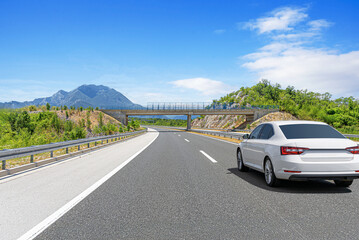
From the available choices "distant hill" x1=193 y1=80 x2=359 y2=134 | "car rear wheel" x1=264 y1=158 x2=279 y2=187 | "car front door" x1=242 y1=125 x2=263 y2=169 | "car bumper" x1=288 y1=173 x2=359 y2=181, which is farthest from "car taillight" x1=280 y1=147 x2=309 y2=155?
"distant hill" x1=193 y1=80 x2=359 y2=134

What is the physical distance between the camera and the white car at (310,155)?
18.9ft

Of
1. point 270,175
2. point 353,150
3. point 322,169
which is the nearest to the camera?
point 322,169

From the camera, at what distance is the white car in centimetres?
577

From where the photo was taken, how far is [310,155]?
584 centimetres

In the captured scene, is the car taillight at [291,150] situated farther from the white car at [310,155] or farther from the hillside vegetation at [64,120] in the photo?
the hillside vegetation at [64,120]

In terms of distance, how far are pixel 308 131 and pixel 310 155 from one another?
97 cm

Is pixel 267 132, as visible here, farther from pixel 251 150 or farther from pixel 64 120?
pixel 64 120

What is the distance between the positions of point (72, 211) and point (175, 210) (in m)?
1.68

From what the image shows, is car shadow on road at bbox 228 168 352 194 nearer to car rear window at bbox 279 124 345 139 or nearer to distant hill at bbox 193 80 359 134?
car rear window at bbox 279 124 345 139

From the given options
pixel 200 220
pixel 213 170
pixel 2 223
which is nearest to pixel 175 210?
pixel 200 220

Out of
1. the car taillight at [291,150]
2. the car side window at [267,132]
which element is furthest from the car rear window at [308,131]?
the car taillight at [291,150]

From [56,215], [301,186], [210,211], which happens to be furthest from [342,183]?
[56,215]

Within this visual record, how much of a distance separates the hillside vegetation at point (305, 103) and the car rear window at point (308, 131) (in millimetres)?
78235

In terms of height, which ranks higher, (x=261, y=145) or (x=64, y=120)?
(x=261, y=145)
